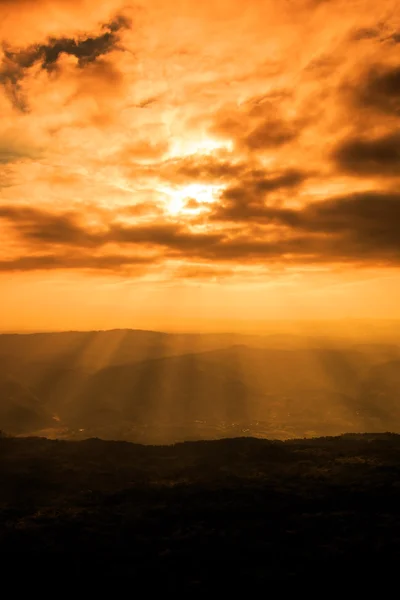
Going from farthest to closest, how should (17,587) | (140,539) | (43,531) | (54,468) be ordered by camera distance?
(54,468)
(43,531)
(140,539)
(17,587)

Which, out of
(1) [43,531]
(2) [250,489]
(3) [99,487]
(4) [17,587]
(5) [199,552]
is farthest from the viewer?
(3) [99,487]

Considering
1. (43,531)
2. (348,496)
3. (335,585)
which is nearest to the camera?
(335,585)

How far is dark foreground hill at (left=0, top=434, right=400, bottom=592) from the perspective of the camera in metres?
12.1

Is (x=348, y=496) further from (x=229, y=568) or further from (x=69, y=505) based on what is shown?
(x=69, y=505)

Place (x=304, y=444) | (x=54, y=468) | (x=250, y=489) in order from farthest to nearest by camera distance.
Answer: (x=304, y=444) → (x=54, y=468) → (x=250, y=489)

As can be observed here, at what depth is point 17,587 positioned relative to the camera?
11688mm

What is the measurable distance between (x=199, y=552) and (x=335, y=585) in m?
4.05

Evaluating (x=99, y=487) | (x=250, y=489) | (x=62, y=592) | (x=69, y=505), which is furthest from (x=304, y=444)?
(x=62, y=592)

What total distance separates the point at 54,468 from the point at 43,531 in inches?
319

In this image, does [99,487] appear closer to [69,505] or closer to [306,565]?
[69,505]

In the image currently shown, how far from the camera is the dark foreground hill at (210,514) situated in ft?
39.8

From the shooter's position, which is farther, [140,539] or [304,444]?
[304,444]

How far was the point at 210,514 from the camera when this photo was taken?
15.9m

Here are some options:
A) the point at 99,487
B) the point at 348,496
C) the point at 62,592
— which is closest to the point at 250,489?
the point at 348,496
